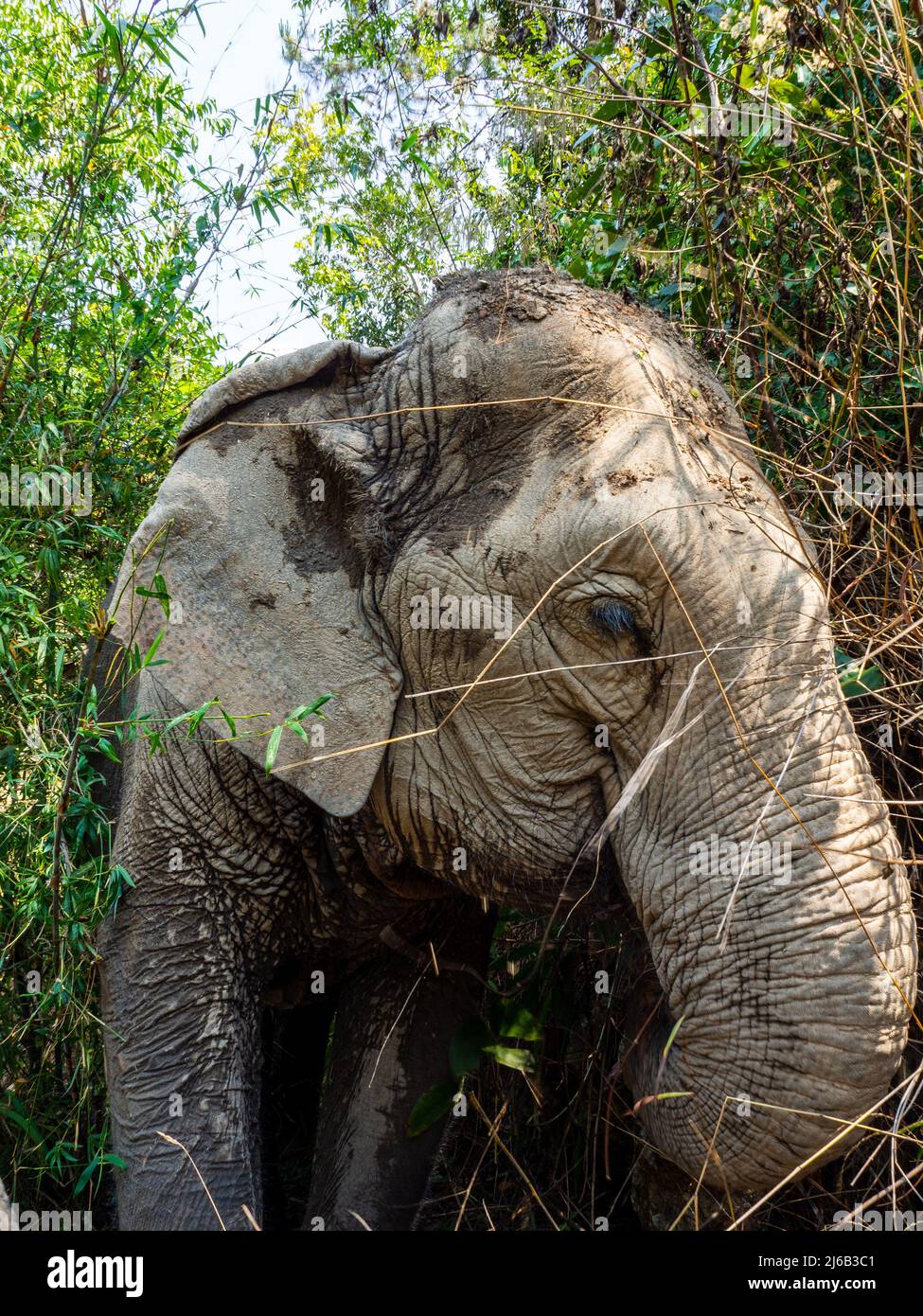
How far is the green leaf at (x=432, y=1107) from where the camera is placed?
4.29 m

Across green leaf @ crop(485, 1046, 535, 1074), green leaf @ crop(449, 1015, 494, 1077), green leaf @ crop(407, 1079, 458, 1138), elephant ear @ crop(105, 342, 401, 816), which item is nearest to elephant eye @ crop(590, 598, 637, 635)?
elephant ear @ crop(105, 342, 401, 816)

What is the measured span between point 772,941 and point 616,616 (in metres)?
0.85

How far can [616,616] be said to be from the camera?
3121mm

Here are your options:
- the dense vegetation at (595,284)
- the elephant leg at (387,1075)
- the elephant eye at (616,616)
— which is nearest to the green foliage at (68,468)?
the dense vegetation at (595,284)

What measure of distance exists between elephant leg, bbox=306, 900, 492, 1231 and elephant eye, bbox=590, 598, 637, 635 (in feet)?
5.24

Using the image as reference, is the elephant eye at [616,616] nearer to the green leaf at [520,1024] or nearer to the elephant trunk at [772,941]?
the elephant trunk at [772,941]

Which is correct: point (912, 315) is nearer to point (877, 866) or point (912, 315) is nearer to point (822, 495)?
point (822, 495)

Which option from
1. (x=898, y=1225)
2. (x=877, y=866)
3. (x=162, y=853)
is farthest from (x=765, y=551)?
(x=162, y=853)

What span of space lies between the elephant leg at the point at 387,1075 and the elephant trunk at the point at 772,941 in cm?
149

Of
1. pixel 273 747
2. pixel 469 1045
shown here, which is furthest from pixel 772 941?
pixel 469 1045

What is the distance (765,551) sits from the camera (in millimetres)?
3041

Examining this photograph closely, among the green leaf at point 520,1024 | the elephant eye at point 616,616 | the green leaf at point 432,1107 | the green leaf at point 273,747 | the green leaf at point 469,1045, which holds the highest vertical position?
the elephant eye at point 616,616

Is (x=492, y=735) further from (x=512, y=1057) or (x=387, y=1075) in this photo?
(x=387, y=1075)

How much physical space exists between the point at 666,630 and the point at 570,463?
20.4 inches
